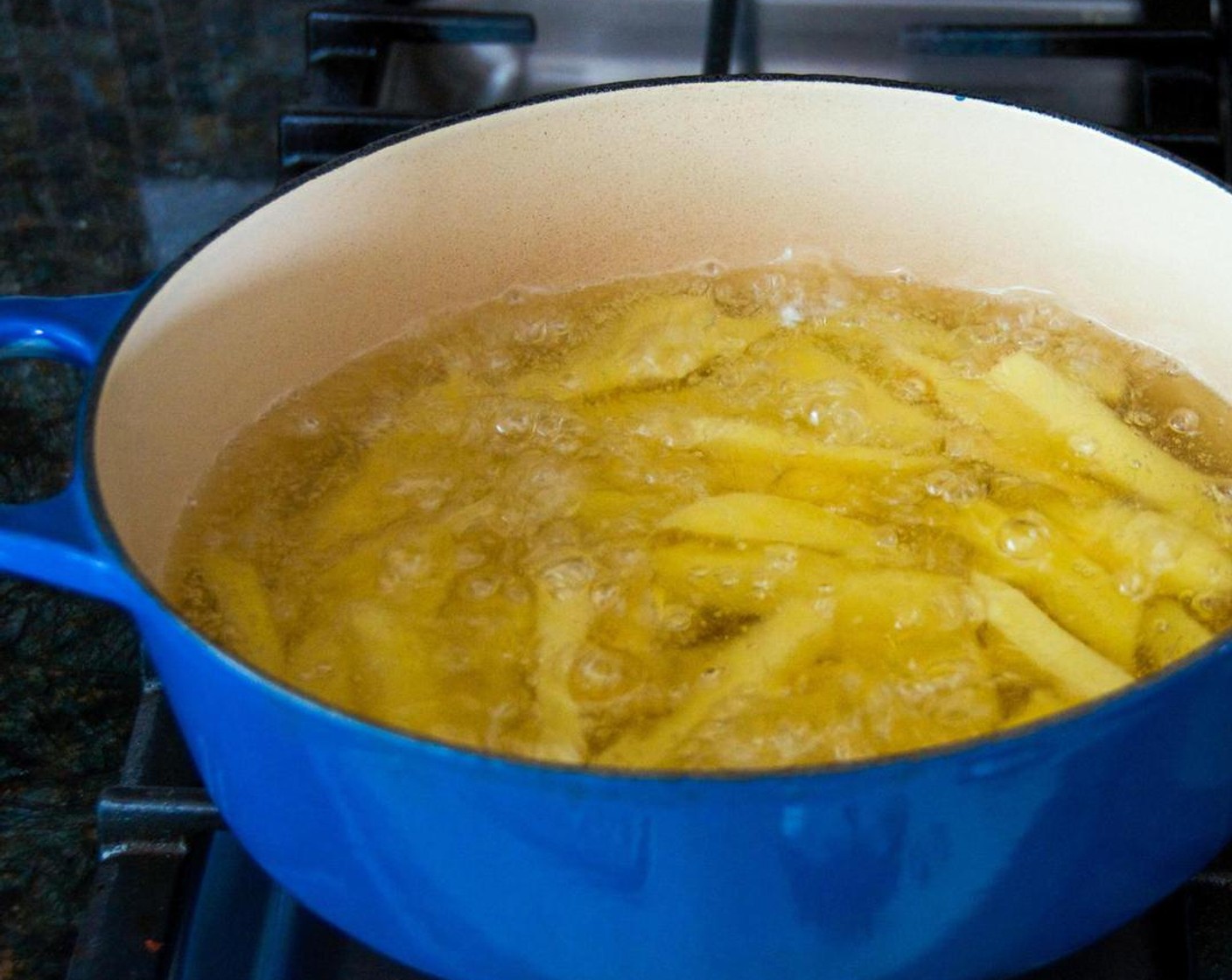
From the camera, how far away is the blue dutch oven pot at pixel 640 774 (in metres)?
0.42

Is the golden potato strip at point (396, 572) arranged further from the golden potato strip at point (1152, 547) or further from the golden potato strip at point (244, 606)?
the golden potato strip at point (1152, 547)

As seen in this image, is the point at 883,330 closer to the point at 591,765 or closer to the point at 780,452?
the point at 780,452

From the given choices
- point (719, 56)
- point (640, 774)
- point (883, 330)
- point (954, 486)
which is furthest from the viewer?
point (719, 56)

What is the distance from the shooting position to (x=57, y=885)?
660 millimetres

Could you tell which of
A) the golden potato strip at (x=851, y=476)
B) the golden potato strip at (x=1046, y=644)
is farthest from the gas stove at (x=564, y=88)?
the golden potato strip at (x=851, y=476)

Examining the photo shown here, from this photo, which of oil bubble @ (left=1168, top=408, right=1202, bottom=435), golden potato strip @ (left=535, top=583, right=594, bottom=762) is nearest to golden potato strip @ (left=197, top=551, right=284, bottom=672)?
golden potato strip @ (left=535, top=583, right=594, bottom=762)

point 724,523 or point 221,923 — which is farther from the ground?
point 724,523

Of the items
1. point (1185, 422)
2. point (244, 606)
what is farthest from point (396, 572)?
point (1185, 422)

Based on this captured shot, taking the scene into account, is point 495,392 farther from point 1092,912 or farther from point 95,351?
point 1092,912

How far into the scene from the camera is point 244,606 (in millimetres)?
619

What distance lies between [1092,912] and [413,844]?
24 cm

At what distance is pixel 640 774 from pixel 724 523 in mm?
244

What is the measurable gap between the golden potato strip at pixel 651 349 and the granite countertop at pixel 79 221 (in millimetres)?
260

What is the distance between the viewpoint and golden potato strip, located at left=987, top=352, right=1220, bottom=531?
682mm
